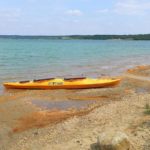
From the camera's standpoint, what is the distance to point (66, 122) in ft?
34.6

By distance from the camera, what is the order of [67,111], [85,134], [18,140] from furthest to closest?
[67,111]
[18,140]
[85,134]

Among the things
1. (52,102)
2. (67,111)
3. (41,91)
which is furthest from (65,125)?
(41,91)

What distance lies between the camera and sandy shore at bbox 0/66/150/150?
8.47m

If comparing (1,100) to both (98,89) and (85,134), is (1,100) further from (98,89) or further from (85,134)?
(85,134)

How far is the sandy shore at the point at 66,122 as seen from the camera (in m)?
8.47

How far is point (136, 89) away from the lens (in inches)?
695

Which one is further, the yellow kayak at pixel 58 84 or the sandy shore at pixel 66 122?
the yellow kayak at pixel 58 84

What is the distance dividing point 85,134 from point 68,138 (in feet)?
1.44

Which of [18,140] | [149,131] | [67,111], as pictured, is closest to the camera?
[149,131]

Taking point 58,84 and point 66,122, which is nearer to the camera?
point 66,122

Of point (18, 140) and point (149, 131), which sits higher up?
point (149, 131)

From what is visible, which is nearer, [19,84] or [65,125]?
[65,125]

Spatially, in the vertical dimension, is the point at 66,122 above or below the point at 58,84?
above

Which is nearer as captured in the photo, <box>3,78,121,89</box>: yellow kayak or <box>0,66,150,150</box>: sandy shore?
<box>0,66,150,150</box>: sandy shore
